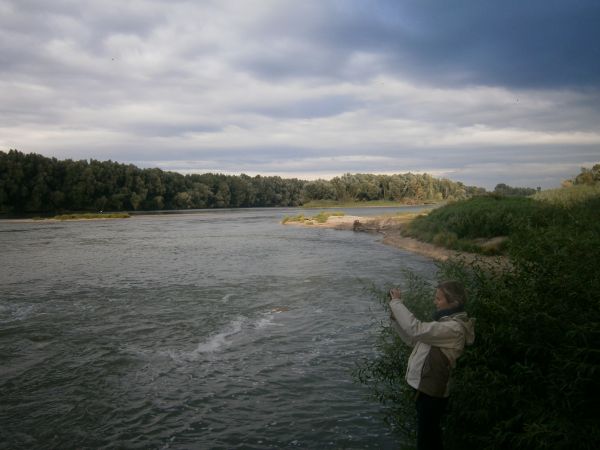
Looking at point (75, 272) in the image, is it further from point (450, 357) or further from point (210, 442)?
point (450, 357)

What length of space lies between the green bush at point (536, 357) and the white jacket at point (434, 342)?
0.76m

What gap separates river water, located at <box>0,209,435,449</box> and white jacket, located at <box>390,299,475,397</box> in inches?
133

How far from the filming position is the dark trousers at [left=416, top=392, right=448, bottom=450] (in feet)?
18.1

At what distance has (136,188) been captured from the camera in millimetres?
139375

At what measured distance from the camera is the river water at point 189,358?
8.99 m

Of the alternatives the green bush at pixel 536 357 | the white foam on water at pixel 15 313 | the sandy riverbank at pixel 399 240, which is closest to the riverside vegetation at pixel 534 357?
the green bush at pixel 536 357

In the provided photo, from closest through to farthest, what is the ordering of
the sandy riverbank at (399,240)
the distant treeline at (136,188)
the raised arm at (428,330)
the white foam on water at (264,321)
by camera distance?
the raised arm at (428,330)
the white foam on water at (264,321)
the sandy riverbank at (399,240)
the distant treeline at (136,188)

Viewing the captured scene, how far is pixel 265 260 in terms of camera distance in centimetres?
3412

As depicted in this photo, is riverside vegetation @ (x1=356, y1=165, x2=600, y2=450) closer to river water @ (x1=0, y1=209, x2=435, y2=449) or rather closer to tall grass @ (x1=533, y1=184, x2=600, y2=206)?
river water @ (x1=0, y1=209, x2=435, y2=449)

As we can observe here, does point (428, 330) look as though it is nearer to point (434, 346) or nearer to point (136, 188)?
point (434, 346)

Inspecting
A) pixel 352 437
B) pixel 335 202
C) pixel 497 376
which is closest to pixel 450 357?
pixel 497 376

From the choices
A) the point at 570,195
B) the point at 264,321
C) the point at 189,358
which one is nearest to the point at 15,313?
the point at 189,358

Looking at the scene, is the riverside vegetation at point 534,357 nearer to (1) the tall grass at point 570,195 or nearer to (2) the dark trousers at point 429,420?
(2) the dark trousers at point 429,420

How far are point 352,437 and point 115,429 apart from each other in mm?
4584
